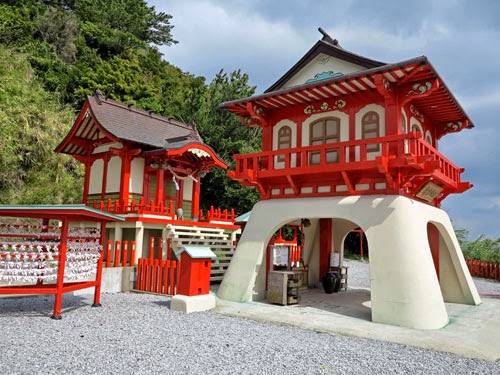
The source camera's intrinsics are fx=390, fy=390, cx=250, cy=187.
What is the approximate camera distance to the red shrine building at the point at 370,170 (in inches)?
345

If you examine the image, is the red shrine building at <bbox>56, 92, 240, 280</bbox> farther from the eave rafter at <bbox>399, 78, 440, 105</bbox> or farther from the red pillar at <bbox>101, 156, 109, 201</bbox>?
the eave rafter at <bbox>399, 78, 440, 105</bbox>

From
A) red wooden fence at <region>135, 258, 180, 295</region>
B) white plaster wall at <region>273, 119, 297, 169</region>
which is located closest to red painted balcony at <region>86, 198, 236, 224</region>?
red wooden fence at <region>135, 258, 180, 295</region>

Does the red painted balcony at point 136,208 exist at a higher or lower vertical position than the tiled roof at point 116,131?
lower

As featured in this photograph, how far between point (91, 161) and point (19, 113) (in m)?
4.62

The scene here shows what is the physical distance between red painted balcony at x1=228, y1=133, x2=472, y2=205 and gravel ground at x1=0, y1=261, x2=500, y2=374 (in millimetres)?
4096

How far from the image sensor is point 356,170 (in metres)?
9.91

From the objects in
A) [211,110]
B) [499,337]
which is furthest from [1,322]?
[211,110]

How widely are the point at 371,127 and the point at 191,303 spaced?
21.3 feet

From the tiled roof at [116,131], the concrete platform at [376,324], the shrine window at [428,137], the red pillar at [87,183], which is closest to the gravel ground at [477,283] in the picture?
the concrete platform at [376,324]

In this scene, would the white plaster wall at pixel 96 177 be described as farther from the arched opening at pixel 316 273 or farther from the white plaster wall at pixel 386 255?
the white plaster wall at pixel 386 255

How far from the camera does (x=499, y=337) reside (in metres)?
7.53

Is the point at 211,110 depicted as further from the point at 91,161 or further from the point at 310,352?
the point at 310,352

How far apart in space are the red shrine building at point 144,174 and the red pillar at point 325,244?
3.74 metres

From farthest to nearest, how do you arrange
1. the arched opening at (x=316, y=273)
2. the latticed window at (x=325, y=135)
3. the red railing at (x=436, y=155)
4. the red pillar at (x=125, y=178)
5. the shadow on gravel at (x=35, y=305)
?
the red pillar at (x=125, y=178)
the latticed window at (x=325, y=135)
the arched opening at (x=316, y=273)
the red railing at (x=436, y=155)
the shadow on gravel at (x=35, y=305)
